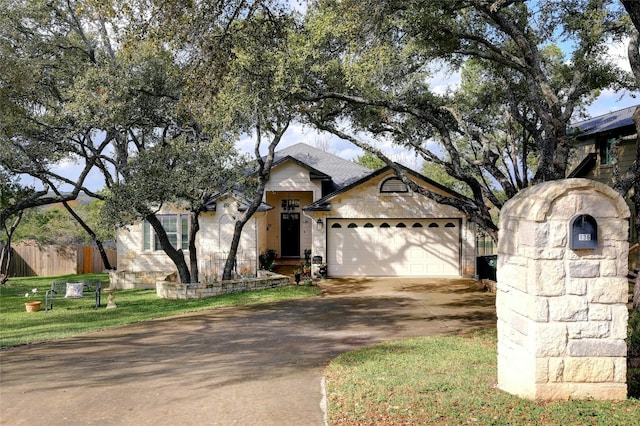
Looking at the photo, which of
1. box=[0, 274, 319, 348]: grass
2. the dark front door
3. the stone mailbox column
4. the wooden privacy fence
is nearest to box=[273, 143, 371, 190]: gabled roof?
the dark front door

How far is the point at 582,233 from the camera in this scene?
17.9 feet

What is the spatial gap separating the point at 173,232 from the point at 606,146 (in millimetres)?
18150

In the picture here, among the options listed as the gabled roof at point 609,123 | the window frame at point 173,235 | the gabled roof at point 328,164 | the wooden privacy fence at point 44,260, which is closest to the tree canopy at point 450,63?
the gabled roof at point 609,123

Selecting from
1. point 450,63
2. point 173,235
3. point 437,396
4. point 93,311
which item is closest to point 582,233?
point 437,396

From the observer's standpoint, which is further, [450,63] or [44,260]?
[44,260]

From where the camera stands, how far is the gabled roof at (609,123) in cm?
1778

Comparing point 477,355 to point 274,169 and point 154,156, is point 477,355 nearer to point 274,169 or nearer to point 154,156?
point 154,156

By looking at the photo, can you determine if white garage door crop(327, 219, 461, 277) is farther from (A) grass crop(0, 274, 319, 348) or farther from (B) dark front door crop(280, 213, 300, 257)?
(B) dark front door crop(280, 213, 300, 257)

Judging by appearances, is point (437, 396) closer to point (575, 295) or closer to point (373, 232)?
point (575, 295)

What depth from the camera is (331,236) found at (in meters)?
20.7

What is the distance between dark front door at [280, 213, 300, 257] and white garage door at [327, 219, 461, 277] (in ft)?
14.0

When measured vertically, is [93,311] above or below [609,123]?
below

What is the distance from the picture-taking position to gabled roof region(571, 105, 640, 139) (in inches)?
700

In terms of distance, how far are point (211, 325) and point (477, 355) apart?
6.57m
